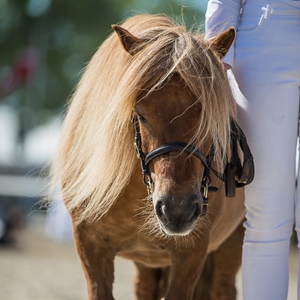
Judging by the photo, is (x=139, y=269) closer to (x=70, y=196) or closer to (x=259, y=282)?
(x=70, y=196)

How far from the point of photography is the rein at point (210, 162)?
2648 mm

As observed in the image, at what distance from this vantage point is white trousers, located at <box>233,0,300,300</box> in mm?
2836

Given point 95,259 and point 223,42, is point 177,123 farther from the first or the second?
point 95,259

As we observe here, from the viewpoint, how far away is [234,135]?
292 centimetres

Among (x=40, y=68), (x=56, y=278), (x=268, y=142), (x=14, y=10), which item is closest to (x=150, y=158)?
(x=268, y=142)

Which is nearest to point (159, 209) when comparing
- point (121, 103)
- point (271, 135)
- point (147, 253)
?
point (121, 103)

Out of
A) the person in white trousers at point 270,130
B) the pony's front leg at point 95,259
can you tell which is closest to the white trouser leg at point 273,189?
the person in white trousers at point 270,130

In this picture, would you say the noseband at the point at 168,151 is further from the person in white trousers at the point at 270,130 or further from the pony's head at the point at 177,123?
the person in white trousers at the point at 270,130

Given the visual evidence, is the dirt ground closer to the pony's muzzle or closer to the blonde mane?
the blonde mane

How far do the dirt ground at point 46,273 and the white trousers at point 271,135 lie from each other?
2348 millimetres

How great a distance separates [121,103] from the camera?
111 inches

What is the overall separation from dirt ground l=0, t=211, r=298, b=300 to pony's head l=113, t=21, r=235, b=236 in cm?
231

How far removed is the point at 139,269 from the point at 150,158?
6.90 feet

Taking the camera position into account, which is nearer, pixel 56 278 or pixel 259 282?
pixel 259 282
